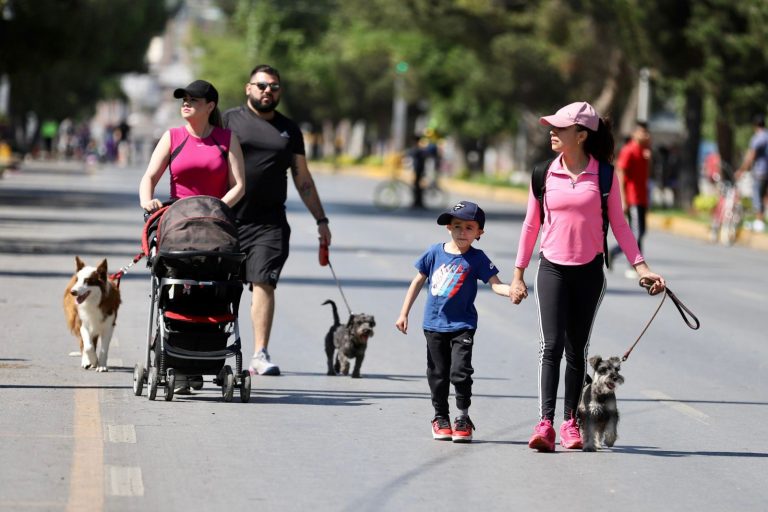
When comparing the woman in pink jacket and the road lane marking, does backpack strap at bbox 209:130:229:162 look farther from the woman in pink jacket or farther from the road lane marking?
the woman in pink jacket

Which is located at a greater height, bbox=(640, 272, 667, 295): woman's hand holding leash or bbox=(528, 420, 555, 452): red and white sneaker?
bbox=(640, 272, 667, 295): woman's hand holding leash

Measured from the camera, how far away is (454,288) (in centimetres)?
916

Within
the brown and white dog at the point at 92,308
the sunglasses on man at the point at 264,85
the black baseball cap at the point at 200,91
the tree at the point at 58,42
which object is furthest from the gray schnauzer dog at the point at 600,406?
the tree at the point at 58,42

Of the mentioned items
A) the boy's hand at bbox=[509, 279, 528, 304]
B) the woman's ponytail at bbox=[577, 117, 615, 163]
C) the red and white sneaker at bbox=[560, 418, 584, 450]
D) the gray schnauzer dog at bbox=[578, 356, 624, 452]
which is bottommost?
the red and white sneaker at bbox=[560, 418, 584, 450]

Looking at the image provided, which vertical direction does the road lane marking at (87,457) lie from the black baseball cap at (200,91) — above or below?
below

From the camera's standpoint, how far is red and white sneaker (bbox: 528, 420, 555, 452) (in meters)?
9.00

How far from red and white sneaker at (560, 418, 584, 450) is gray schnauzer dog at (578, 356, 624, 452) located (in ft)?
0.09

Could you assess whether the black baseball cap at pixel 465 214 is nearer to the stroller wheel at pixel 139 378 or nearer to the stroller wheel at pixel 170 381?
the stroller wheel at pixel 170 381

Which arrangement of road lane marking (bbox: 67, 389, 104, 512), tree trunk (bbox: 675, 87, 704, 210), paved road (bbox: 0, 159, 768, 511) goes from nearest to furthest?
1. road lane marking (bbox: 67, 389, 104, 512)
2. paved road (bbox: 0, 159, 768, 511)
3. tree trunk (bbox: 675, 87, 704, 210)

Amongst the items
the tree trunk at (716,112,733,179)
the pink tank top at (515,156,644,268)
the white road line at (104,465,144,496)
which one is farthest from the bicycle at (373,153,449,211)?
the white road line at (104,465,144,496)

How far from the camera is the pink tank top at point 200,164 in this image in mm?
10672

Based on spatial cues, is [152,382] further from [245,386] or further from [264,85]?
[264,85]

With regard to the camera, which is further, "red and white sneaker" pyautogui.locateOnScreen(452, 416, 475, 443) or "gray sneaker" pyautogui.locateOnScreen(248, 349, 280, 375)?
"gray sneaker" pyautogui.locateOnScreen(248, 349, 280, 375)

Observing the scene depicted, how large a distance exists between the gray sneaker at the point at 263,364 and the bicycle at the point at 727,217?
20788 mm
